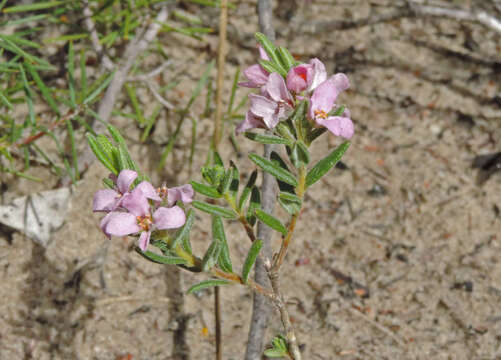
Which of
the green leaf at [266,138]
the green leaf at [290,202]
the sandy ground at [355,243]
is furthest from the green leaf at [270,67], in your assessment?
the sandy ground at [355,243]

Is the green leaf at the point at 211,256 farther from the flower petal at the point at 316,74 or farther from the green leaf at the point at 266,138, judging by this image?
the flower petal at the point at 316,74

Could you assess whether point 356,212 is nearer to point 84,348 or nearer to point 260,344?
point 260,344

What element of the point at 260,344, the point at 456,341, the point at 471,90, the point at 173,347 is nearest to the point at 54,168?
the point at 173,347

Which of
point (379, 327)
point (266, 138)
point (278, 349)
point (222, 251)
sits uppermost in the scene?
point (266, 138)

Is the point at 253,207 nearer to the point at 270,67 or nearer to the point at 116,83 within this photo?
the point at 270,67

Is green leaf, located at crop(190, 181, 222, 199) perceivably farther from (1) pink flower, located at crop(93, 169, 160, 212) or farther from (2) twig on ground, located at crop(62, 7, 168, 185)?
(2) twig on ground, located at crop(62, 7, 168, 185)

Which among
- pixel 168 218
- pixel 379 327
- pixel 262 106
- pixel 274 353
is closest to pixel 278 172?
pixel 262 106
